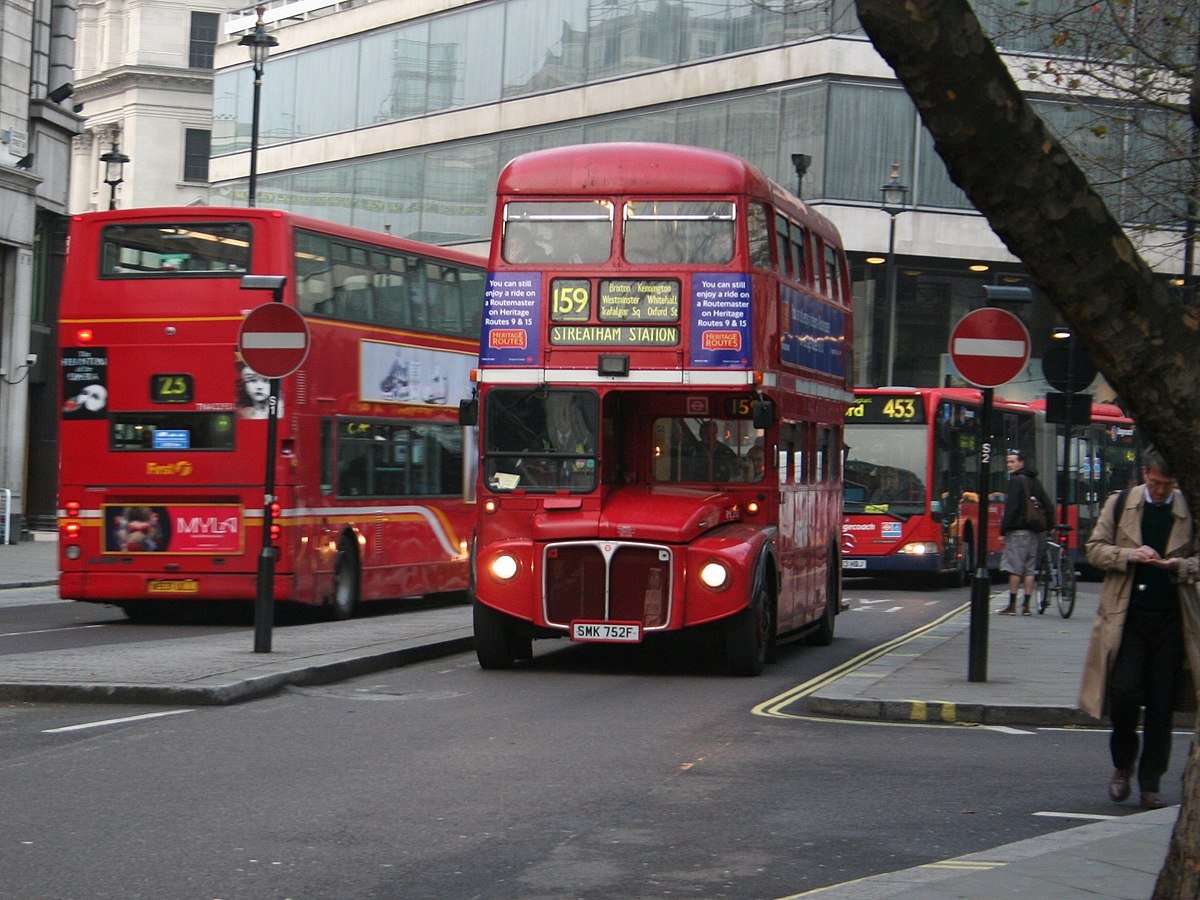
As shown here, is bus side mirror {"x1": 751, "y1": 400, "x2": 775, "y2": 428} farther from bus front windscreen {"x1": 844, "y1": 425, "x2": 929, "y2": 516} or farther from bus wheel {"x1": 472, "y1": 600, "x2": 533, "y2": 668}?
bus front windscreen {"x1": 844, "y1": 425, "x2": 929, "y2": 516}

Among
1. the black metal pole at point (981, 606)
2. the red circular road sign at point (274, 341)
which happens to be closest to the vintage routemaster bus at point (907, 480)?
the black metal pole at point (981, 606)

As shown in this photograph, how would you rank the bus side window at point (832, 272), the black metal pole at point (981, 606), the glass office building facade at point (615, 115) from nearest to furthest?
the black metal pole at point (981, 606), the bus side window at point (832, 272), the glass office building facade at point (615, 115)

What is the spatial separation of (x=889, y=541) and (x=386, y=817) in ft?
75.2

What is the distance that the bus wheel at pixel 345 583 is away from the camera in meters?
21.2

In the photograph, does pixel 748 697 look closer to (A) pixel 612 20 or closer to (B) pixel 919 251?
(B) pixel 919 251

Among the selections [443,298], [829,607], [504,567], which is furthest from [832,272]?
[504,567]

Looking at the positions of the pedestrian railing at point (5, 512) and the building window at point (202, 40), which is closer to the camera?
the pedestrian railing at point (5, 512)

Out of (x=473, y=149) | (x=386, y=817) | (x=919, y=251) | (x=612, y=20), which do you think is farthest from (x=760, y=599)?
(x=473, y=149)

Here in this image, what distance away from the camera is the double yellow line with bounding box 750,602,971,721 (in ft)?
43.0

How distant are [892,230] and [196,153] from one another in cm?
5140

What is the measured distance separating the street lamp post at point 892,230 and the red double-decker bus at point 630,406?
21378 mm

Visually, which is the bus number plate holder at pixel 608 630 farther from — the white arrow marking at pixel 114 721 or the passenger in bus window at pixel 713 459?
the white arrow marking at pixel 114 721

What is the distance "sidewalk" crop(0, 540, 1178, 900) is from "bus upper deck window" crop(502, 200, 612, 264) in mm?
3622

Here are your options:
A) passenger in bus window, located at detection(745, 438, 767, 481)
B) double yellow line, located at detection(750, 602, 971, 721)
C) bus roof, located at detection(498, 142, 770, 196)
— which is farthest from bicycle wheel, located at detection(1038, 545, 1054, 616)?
bus roof, located at detection(498, 142, 770, 196)
